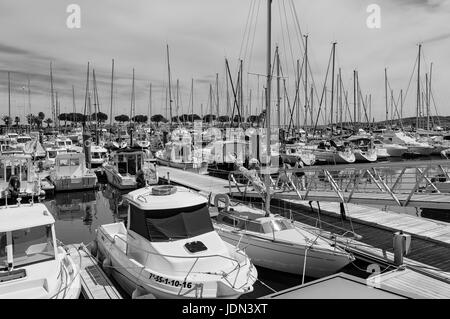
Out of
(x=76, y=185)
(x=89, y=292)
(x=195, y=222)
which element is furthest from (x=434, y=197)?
(x=76, y=185)

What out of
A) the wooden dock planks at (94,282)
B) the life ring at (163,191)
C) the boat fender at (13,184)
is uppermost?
the life ring at (163,191)

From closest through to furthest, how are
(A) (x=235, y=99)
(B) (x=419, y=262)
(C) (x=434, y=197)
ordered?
(B) (x=419, y=262) → (C) (x=434, y=197) → (A) (x=235, y=99)

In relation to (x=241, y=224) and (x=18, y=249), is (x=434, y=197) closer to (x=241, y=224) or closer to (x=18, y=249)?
(x=241, y=224)

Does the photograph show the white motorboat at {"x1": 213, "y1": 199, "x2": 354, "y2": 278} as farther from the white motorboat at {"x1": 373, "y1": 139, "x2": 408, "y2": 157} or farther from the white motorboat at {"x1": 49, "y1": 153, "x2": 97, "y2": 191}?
the white motorboat at {"x1": 373, "y1": 139, "x2": 408, "y2": 157}

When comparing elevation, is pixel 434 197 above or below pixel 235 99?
below

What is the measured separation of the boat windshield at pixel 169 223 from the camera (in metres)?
9.90

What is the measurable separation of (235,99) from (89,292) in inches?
1604

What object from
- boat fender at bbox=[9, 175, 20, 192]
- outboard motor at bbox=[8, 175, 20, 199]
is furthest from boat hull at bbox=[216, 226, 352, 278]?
boat fender at bbox=[9, 175, 20, 192]

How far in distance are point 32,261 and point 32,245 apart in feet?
1.31

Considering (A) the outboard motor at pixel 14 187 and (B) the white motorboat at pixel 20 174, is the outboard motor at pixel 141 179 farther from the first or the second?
(A) the outboard motor at pixel 14 187

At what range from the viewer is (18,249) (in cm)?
819

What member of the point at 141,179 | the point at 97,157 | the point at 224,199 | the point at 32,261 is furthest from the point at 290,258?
the point at 97,157

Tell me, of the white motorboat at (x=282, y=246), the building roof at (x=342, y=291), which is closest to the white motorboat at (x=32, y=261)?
the white motorboat at (x=282, y=246)

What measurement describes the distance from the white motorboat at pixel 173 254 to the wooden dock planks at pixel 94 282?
15.7 inches
